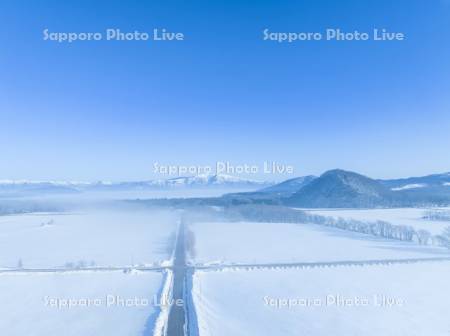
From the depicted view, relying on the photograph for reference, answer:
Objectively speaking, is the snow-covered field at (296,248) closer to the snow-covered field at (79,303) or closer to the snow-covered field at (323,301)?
the snow-covered field at (323,301)

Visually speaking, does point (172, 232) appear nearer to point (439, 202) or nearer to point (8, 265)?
point (8, 265)

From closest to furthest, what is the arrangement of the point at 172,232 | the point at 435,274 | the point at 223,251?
the point at 435,274, the point at 223,251, the point at 172,232

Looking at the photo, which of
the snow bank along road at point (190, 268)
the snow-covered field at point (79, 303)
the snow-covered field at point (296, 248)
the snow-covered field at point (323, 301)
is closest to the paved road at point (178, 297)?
the snow bank along road at point (190, 268)

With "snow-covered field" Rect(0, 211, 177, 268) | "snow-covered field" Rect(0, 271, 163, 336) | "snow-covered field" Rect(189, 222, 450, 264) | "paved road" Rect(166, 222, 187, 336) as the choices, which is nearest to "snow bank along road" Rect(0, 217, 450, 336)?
"paved road" Rect(166, 222, 187, 336)

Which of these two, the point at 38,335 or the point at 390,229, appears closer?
the point at 38,335

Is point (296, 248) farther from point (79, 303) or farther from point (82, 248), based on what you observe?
point (79, 303)

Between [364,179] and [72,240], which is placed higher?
[364,179]

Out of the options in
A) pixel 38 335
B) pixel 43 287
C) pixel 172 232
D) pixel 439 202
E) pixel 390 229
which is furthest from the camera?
pixel 439 202

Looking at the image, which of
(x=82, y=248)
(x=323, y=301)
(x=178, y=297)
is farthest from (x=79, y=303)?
(x=82, y=248)

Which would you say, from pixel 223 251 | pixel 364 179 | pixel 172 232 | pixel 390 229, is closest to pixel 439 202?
pixel 364 179
